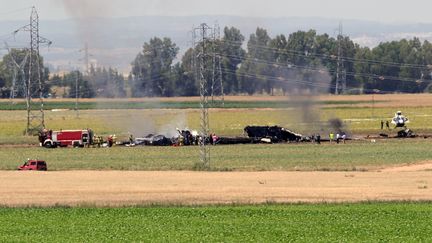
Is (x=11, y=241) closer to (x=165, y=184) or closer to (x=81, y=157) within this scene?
(x=165, y=184)

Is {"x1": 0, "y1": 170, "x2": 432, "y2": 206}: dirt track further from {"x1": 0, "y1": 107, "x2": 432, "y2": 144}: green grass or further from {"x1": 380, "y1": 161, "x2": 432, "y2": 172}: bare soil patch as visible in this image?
{"x1": 0, "y1": 107, "x2": 432, "y2": 144}: green grass

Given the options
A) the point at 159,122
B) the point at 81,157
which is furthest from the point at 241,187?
the point at 159,122

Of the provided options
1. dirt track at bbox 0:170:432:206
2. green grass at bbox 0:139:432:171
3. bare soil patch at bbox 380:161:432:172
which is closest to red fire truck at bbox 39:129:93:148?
green grass at bbox 0:139:432:171

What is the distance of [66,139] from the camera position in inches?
5118

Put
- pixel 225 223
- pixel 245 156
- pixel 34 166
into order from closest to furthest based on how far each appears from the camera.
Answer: pixel 225 223 → pixel 34 166 → pixel 245 156

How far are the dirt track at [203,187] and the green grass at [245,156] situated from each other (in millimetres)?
6350

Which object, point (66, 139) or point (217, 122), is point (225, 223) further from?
point (217, 122)

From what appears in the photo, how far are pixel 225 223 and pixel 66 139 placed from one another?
74.9 metres

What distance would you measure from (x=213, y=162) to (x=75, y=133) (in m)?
34.1

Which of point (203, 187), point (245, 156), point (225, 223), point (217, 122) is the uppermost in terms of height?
point (225, 223)

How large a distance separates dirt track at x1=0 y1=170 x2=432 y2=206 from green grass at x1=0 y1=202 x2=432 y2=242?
4616 millimetres

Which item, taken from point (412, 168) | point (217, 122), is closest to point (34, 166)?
point (412, 168)

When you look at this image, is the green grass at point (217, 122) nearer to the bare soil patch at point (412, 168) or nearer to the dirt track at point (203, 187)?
the bare soil patch at point (412, 168)

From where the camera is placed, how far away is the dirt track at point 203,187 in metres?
69.6
